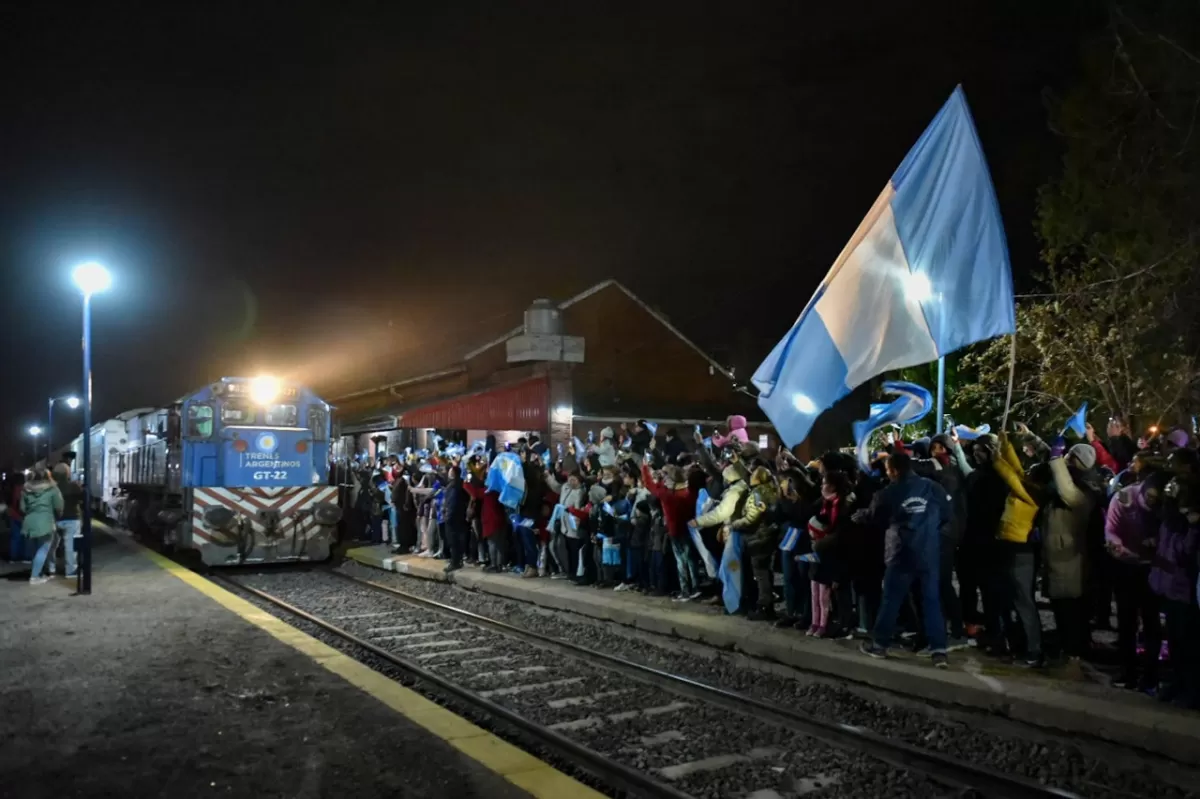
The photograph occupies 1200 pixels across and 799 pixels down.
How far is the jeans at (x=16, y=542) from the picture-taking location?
17469 mm

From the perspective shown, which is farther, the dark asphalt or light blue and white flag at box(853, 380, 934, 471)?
light blue and white flag at box(853, 380, 934, 471)

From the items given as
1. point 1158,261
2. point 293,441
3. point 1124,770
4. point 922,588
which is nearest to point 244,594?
point 293,441

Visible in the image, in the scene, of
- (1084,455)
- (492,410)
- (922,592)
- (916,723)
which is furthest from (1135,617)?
(492,410)

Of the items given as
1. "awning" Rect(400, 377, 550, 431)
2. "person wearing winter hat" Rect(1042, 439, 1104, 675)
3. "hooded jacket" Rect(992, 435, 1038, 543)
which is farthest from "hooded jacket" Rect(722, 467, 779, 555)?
"awning" Rect(400, 377, 550, 431)

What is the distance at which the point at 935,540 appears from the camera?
8070 millimetres

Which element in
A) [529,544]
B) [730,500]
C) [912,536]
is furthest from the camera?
[529,544]

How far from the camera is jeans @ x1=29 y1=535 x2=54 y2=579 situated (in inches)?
550

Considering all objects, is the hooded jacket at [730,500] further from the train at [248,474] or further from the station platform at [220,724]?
the train at [248,474]

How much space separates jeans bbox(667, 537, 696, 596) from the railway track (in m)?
2.28

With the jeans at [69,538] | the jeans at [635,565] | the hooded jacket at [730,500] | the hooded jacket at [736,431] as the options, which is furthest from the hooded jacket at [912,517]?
the jeans at [69,538]

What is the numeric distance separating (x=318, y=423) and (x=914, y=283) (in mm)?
13079

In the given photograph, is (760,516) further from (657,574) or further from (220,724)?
(220,724)

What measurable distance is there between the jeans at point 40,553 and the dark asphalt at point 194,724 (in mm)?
3821

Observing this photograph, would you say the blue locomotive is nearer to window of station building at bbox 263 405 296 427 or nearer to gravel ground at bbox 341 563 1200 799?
window of station building at bbox 263 405 296 427
